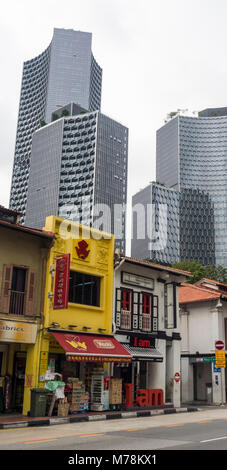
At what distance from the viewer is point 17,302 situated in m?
20.0

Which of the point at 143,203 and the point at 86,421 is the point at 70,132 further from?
the point at 86,421

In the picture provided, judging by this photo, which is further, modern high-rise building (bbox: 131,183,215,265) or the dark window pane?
modern high-rise building (bbox: 131,183,215,265)

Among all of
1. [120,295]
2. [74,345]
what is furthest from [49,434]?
[120,295]

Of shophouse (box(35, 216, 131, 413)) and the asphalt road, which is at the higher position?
shophouse (box(35, 216, 131, 413))

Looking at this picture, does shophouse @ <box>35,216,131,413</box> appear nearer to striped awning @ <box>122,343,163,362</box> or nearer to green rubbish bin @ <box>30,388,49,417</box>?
green rubbish bin @ <box>30,388,49,417</box>

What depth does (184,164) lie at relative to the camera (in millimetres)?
192625

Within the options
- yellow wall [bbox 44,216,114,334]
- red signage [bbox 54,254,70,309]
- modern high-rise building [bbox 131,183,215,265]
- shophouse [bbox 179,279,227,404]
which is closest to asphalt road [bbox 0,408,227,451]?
red signage [bbox 54,254,70,309]

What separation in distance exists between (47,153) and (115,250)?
140015mm

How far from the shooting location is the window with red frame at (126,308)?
80.2 feet

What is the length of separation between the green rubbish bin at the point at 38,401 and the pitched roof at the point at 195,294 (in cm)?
1512

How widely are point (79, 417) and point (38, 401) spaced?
5.65ft

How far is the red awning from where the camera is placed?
19.8 m

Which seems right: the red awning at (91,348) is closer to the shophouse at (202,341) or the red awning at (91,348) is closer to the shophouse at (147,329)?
the shophouse at (147,329)

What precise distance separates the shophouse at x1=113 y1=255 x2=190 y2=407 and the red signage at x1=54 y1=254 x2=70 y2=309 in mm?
4266
